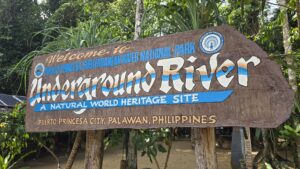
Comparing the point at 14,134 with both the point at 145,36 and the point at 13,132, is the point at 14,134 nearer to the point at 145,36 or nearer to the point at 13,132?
the point at 13,132

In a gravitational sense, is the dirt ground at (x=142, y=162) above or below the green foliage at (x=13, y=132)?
below

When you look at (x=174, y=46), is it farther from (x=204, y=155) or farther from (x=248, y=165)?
(x=248, y=165)

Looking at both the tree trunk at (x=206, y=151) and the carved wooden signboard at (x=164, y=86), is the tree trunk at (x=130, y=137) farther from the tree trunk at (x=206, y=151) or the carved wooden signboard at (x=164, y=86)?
the tree trunk at (x=206, y=151)

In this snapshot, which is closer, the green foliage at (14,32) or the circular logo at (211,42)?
the circular logo at (211,42)

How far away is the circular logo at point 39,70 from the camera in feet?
11.8

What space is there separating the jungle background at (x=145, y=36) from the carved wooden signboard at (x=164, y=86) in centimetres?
31

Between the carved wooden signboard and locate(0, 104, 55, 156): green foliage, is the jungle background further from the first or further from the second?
the carved wooden signboard

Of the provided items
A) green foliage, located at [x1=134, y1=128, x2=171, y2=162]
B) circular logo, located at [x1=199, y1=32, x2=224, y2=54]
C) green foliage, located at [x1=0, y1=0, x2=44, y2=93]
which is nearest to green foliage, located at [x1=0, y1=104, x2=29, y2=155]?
green foliage, located at [x1=134, y1=128, x2=171, y2=162]

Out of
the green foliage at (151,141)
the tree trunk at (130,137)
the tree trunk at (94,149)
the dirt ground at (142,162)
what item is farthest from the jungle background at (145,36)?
the dirt ground at (142,162)

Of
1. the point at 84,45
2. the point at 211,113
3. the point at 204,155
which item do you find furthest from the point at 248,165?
the point at 84,45

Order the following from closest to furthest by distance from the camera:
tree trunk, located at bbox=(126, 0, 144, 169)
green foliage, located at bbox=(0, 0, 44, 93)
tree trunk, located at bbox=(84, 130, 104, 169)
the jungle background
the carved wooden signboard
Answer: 1. the carved wooden signboard
2. the jungle background
3. tree trunk, located at bbox=(84, 130, 104, 169)
4. tree trunk, located at bbox=(126, 0, 144, 169)
5. green foliage, located at bbox=(0, 0, 44, 93)

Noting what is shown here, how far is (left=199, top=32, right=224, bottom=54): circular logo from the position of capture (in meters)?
2.41

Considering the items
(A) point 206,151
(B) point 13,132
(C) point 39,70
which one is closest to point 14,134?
(B) point 13,132

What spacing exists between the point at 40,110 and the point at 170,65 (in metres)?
1.78
